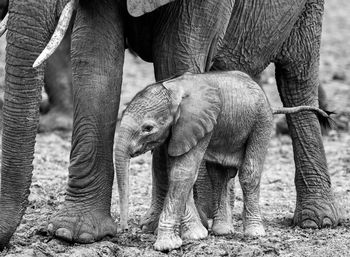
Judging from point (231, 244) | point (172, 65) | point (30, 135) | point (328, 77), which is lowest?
point (231, 244)

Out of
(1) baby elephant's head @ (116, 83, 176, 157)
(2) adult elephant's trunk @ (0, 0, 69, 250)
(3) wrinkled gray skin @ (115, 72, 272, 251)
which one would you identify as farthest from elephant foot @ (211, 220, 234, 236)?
(2) adult elephant's trunk @ (0, 0, 69, 250)

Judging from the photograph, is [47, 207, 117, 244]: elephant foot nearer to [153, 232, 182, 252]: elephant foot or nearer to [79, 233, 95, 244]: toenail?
[79, 233, 95, 244]: toenail

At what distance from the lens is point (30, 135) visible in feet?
15.5

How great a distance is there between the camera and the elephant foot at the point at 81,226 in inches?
208

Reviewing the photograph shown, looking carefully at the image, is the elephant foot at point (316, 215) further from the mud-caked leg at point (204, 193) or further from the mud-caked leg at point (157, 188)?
the mud-caked leg at point (157, 188)

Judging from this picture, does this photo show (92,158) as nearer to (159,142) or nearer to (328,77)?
(159,142)

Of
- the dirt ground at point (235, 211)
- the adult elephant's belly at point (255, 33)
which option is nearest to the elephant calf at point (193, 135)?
the dirt ground at point (235, 211)

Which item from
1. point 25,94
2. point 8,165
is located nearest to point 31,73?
point 25,94

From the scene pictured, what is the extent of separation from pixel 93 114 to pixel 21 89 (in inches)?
29.1

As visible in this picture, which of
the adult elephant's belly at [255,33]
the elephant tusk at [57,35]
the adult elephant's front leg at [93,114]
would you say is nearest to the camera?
the elephant tusk at [57,35]

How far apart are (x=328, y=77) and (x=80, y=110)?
32.2ft

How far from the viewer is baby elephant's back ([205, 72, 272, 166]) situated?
5.26m

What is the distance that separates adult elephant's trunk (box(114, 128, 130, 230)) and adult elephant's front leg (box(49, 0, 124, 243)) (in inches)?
15.0

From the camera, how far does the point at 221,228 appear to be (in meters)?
5.48
